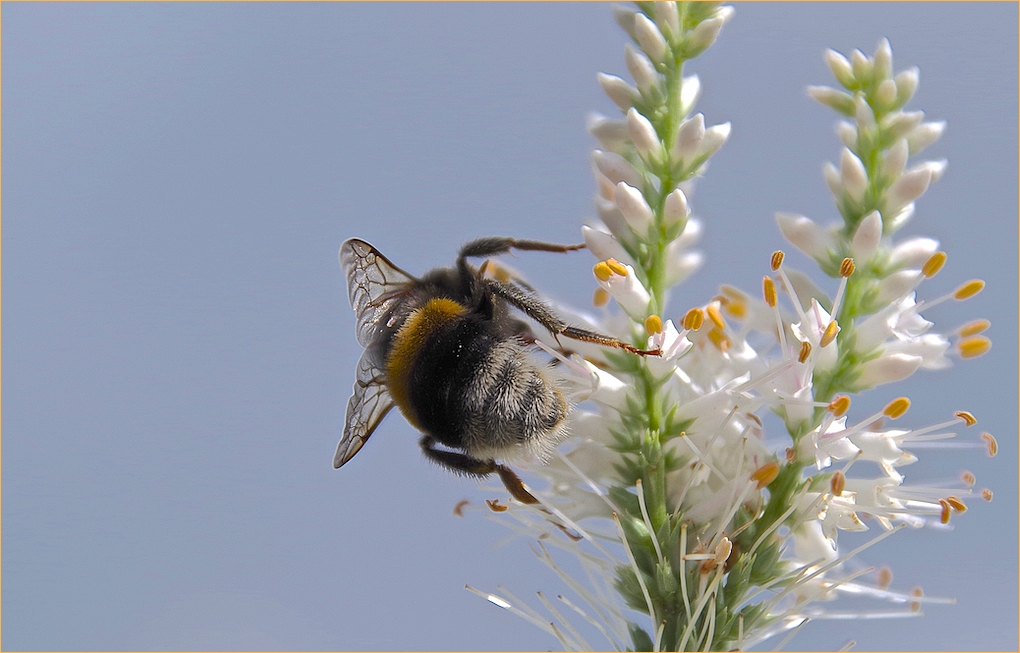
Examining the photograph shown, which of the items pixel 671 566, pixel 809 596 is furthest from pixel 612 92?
pixel 809 596

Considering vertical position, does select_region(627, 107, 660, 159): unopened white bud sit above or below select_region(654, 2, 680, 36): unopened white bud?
below

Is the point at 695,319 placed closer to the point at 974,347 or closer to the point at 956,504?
the point at 974,347

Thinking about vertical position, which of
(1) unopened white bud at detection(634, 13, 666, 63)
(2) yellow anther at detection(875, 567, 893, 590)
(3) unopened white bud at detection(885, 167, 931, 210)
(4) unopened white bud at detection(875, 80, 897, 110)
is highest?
(1) unopened white bud at detection(634, 13, 666, 63)

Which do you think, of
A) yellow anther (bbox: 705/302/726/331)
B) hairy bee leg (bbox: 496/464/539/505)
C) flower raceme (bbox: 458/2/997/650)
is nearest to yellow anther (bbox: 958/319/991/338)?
flower raceme (bbox: 458/2/997/650)

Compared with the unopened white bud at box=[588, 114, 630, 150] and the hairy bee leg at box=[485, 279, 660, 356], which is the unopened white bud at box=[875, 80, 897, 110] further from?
the hairy bee leg at box=[485, 279, 660, 356]

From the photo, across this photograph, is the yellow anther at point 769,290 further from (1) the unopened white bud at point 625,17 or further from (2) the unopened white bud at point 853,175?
(1) the unopened white bud at point 625,17

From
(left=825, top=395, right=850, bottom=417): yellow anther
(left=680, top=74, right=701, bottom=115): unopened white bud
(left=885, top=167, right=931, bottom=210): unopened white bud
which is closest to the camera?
(left=825, top=395, right=850, bottom=417): yellow anther

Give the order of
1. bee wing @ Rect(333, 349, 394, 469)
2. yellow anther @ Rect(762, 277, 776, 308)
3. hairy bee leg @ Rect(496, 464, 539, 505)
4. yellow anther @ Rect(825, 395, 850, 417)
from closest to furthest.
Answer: yellow anther @ Rect(825, 395, 850, 417) < yellow anther @ Rect(762, 277, 776, 308) < hairy bee leg @ Rect(496, 464, 539, 505) < bee wing @ Rect(333, 349, 394, 469)

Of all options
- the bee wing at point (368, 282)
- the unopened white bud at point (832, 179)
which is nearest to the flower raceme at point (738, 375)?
the unopened white bud at point (832, 179)

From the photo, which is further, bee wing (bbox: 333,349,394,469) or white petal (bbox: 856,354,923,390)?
bee wing (bbox: 333,349,394,469)
